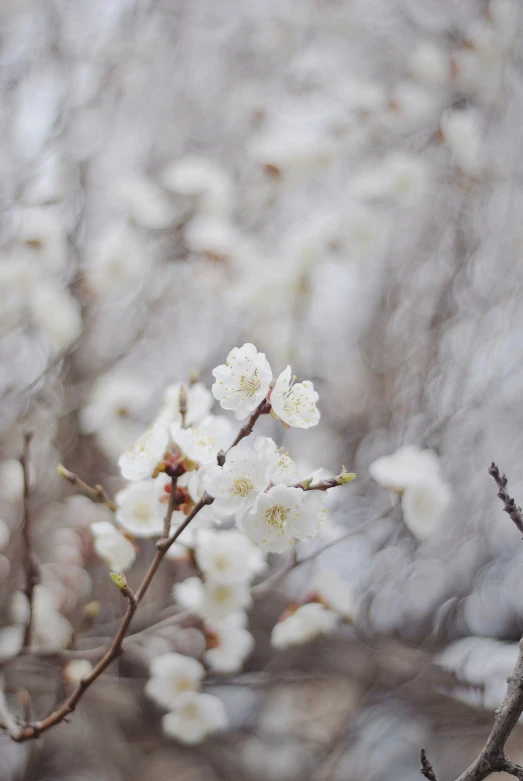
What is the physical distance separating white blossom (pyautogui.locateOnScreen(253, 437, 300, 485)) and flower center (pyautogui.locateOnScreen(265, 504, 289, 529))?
0.03 m

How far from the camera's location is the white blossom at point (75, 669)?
1.49 metres

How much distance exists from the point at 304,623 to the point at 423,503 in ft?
1.40

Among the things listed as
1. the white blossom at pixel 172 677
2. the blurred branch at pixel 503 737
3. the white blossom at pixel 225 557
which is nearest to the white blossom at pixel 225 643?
the white blossom at pixel 172 677

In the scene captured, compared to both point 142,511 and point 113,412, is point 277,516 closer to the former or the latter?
point 142,511

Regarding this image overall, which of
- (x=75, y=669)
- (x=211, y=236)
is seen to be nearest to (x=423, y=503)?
(x=75, y=669)

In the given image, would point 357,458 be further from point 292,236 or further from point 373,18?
point 373,18

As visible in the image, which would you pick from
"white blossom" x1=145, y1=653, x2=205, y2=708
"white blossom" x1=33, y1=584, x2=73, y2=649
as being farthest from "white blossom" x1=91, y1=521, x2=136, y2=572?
"white blossom" x1=33, y1=584, x2=73, y2=649

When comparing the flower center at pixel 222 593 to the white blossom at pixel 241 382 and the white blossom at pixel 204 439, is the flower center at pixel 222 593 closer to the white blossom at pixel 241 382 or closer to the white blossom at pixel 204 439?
the white blossom at pixel 204 439

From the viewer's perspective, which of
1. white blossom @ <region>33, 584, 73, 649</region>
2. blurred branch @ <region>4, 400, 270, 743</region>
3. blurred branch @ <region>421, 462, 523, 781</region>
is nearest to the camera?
blurred branch @ <region>421, 462, 523, 781</region>

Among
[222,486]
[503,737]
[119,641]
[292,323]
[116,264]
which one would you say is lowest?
[503,737]

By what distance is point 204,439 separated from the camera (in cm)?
85

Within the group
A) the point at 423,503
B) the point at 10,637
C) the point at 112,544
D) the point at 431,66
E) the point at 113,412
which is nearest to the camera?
the point at 112,544

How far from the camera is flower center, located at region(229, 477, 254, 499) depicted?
0.72 meters

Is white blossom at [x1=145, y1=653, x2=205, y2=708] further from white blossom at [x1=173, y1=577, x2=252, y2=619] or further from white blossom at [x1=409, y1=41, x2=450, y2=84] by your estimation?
white blossom at [x1=409, y1=41, x2=450, y2=84]
